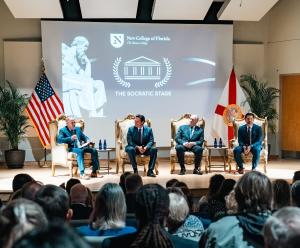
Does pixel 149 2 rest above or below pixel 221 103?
above

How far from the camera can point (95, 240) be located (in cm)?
222

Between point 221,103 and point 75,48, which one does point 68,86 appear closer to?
point 75,48

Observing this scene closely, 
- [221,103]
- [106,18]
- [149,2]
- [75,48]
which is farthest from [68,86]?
[221,103]

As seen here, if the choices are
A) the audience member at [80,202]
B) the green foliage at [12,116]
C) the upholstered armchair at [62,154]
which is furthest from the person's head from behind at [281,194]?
the green foliage at [12,116]

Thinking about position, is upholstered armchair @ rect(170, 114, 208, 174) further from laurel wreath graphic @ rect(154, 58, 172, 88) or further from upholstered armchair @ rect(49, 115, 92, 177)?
laurel wreath graphic @ rect(154, 58, 172, 88)

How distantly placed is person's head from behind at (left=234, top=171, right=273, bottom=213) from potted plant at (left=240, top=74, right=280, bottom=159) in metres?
8.18

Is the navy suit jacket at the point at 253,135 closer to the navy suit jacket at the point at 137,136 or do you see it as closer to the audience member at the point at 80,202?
the navy suit jacket at the point at 137,136

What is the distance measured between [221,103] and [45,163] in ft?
11.9

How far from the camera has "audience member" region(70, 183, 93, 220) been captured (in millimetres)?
3488

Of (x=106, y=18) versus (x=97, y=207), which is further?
(x=106, y=18)

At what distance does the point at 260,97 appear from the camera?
10.2m

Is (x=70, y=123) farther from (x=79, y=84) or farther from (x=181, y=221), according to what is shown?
(x=181, y=221)

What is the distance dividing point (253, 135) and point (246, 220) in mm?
6006

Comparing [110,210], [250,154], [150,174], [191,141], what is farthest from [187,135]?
[110,210]
